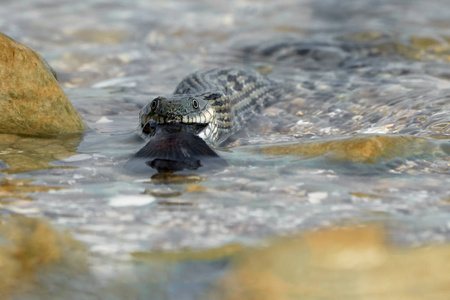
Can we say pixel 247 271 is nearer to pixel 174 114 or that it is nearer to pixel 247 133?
pixel 174 114

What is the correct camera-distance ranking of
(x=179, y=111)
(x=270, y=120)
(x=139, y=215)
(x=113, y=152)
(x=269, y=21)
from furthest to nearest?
1. (x=269, y=21)
2. (x=270, y=120)
3. (x=179, y=111)
4. (x=113, y=152)
5. (x=139, y=215)

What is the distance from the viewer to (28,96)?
4711 millimetres

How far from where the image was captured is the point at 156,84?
25.1 feet

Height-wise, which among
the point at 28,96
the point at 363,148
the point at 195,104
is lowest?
the point at 363,148

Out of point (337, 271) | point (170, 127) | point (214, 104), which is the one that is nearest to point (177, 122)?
point (170, 127)

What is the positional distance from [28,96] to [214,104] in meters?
1.84

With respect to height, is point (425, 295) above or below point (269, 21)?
below

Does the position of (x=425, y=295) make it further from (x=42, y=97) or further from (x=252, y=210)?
(x=42, y=97)

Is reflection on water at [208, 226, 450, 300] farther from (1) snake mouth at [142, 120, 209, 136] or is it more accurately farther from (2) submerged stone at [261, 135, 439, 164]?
(1) snake mouth at [142, 120, 209, 136]

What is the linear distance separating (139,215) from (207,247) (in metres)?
0.53

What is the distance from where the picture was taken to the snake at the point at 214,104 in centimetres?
480

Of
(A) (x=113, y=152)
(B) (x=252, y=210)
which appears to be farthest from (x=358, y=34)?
(B) (x=252, y=210)

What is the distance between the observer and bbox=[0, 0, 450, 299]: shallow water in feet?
9.25

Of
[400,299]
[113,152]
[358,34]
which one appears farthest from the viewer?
[358,34]
